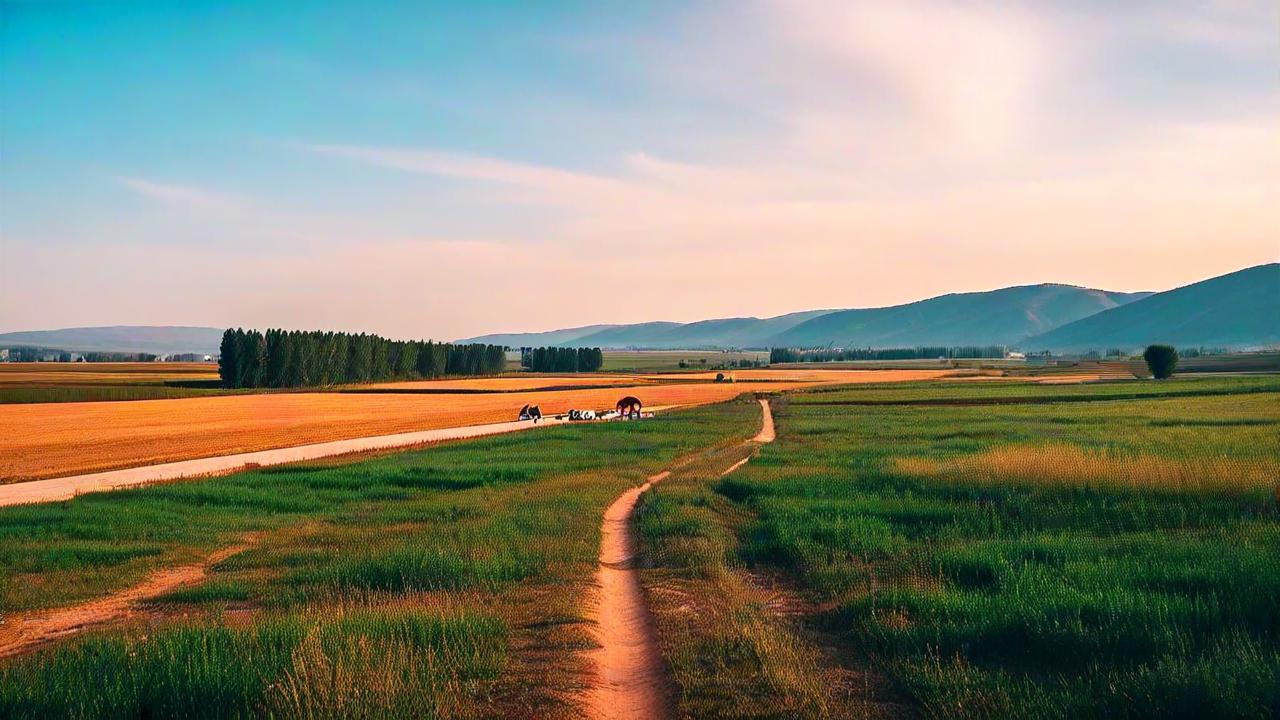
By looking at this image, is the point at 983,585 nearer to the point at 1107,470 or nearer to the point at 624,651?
the point at 624,651

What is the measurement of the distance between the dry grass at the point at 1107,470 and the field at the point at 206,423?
3117cm

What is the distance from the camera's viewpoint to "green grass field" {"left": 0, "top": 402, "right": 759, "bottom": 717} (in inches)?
337

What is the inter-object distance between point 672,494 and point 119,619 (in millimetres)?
13067

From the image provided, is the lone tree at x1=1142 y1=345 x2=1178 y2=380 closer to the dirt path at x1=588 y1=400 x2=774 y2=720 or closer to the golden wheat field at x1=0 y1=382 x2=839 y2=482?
the golden wheat field at x1=0 y1=382 x2=839 y2=482

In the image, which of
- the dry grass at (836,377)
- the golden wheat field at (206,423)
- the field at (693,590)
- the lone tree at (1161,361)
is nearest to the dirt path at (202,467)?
the golden wheat field at (206,423)

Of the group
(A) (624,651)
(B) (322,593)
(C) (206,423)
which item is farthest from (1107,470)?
(C) (206,423)

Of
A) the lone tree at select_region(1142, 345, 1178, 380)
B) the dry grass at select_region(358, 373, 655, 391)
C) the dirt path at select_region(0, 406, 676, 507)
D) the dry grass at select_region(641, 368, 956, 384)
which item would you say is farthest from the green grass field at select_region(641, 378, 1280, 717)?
the dry grass at select_region(641, 368, 956, 384)

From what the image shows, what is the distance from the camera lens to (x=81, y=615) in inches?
505

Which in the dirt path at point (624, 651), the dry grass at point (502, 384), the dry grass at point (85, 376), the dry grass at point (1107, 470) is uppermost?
the dry grass at point (85, 376)

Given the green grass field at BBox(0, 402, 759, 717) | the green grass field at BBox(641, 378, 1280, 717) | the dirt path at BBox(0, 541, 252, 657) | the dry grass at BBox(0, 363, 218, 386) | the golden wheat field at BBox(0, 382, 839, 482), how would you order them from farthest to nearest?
1. the dry grass at BBox(0, 363, 218, 386)
2. the golden wheat field at BBox(0, 382, 839, 482)
3. the dirt path at BBox(0, 541, 252, 657)
4. the green grass field at BBox(641, 378, 1280, 717)
5. the green grass field at BBox(0, 402, 759, 717)

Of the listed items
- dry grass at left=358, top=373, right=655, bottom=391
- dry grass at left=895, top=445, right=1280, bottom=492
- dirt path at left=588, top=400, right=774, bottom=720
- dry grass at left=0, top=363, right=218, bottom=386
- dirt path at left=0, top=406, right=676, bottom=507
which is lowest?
dirt path at left=0, top=406, right=676, bottom=507

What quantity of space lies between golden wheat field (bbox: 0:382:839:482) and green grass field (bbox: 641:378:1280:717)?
92.9ft

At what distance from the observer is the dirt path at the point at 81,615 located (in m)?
11.6

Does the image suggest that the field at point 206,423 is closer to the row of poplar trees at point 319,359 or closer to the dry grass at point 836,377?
the row of poplar trees at point 319,359
